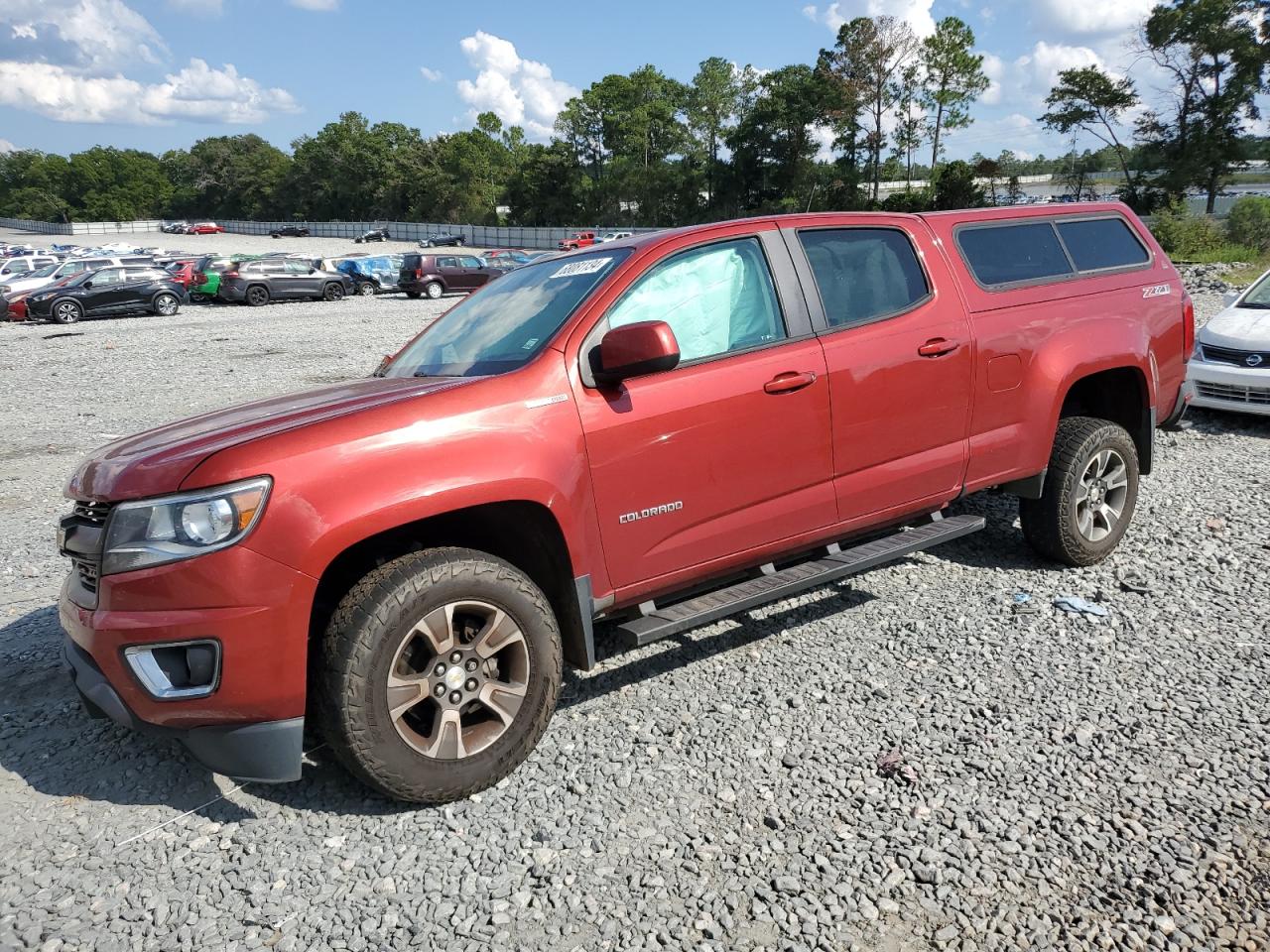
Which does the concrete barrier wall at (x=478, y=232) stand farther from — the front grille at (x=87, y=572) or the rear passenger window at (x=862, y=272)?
the front grille at (x=87, y=572)

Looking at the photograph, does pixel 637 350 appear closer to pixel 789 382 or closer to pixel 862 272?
pixel 789 382

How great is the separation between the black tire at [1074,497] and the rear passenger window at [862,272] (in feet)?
4.19

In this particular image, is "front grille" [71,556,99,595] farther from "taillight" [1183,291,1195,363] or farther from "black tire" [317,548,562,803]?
"taillight" [1183,291,1195,363]

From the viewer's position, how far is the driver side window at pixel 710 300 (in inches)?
146

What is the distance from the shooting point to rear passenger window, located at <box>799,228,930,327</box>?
415 cm

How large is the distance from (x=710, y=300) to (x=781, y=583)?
3.99ft

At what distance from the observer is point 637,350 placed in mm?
3277

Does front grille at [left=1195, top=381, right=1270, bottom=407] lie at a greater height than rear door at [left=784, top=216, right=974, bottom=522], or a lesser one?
lesser

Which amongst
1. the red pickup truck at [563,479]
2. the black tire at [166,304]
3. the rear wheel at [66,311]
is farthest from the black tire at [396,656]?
the black tire at [166,304]

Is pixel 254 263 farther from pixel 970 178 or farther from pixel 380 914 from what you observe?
pixel 970 178

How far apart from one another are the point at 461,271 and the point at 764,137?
4948cm

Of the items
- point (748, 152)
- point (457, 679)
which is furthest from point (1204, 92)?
point (457, 679)

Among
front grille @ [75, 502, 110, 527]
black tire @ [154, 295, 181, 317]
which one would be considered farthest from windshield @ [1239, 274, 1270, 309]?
black tire @ [154, 295, 181, 317]

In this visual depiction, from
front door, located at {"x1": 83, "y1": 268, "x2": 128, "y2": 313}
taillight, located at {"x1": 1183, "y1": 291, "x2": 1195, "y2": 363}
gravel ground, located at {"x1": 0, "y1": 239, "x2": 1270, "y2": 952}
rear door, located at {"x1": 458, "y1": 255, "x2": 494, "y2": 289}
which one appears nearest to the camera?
gravel ground, located at {"x1": 0, "y1": 239, "x2": 1270, "y2": 952}
